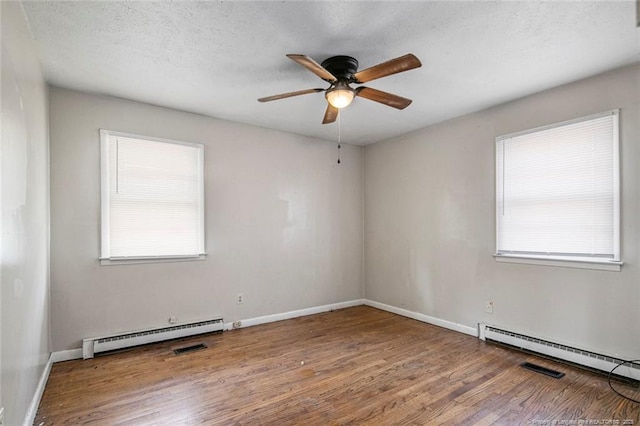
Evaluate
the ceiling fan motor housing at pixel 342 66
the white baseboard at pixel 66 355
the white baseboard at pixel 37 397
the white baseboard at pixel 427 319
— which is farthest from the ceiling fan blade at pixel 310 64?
the white baseboard at pixel 66 355

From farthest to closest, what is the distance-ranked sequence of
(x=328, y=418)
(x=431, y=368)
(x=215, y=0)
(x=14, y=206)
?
1. (x=431, y=368)
2. (x=328, y=418)
3. (x=215, y=0)
4. (x=14, y=206)

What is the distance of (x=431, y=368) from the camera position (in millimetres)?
2910

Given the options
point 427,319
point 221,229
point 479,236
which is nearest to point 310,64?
point 221,229

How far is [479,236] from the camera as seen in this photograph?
3.77 meters

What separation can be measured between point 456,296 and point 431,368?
4.37ft

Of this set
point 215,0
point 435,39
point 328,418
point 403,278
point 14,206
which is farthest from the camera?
point 403,278

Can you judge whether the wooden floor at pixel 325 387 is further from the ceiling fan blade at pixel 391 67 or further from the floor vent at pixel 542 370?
the ceiling fan blade at pixel 391 67

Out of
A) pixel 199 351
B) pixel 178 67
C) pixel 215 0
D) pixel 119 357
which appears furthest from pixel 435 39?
pixel 119 357

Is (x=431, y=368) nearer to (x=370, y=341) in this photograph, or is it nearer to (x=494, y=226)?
(x=370, y=341)

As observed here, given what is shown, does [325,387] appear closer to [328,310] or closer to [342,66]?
[328,310]

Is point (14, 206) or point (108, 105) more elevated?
point (108, 105)

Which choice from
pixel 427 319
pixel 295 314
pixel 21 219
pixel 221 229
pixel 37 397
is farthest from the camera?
pixel 295 314

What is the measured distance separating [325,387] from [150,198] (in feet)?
8.66

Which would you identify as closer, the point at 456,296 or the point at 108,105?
the point at 108,105
